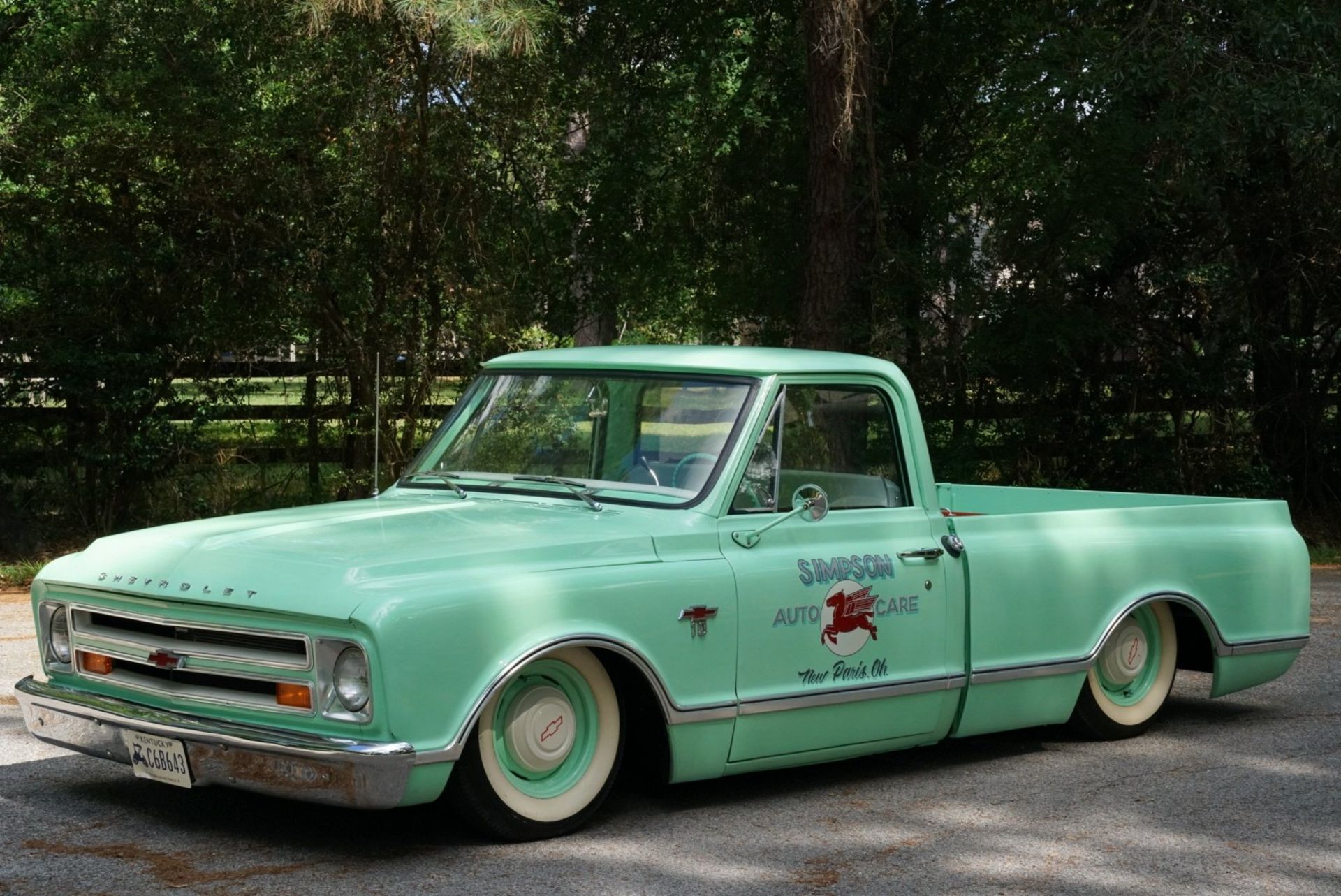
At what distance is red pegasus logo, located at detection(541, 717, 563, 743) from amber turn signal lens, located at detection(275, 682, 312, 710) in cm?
83

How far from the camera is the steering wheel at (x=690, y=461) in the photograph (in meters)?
6.61

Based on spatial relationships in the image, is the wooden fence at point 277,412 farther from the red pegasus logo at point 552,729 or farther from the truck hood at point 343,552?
the red pegasus logo at point 552,729

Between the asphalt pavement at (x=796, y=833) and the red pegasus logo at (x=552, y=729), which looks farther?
the red pegasus logo at (x=552, y=729)

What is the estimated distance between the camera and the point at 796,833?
6156 mm

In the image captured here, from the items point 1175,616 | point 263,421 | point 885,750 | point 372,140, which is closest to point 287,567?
point 885,750

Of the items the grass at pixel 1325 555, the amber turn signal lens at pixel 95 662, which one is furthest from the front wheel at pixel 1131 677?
the grass at pixel 1325 555

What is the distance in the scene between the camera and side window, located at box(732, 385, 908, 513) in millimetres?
6695

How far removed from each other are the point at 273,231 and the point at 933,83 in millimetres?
6594

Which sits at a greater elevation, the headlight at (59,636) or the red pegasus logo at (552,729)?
the headlight at (59,636)

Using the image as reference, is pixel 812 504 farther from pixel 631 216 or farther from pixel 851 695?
pixel 631 216

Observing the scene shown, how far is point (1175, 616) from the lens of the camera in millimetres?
8297

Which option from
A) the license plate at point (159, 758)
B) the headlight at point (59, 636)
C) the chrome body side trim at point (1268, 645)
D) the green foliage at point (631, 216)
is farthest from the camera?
the green foliage at point (631, 216)

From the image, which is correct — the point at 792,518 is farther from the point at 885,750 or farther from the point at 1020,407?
the point at 1020,407

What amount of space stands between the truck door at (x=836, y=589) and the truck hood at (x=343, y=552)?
0.56 metres
